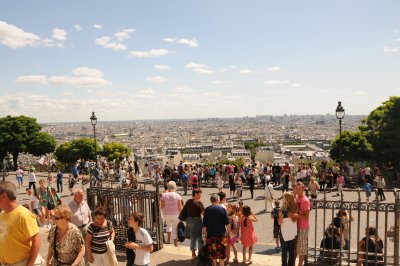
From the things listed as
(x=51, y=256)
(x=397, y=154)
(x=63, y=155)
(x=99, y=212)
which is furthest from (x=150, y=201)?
(x=63, y=155)

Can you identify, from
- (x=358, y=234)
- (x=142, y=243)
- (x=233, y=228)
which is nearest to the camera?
(x=142, y=243)

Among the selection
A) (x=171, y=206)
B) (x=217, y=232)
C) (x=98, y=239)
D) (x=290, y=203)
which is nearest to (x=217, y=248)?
(x=217, y=232)

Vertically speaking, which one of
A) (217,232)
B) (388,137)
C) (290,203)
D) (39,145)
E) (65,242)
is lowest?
(39,145)

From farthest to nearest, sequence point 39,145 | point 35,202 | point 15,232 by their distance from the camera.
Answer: point 39,145, point 35,202, point 15,232

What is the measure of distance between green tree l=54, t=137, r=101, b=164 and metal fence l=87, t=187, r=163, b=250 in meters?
60.9

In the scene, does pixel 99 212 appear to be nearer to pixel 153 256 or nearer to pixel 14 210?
pixel 14 210

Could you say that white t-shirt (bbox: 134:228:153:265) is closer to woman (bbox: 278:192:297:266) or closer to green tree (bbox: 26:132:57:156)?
woman (bbox: 278:192:297:266)

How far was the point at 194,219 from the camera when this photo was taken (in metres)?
8.27

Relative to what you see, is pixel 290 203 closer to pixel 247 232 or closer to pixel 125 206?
pixel 247 232

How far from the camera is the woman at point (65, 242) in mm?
5477

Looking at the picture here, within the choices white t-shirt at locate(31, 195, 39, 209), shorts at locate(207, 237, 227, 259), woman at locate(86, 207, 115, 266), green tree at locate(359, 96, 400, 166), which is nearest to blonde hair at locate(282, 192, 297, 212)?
shorts at locate(207, 237, 227, 259)

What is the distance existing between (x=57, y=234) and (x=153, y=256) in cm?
343

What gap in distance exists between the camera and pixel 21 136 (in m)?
44.2

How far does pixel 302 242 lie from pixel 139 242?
3141mm
